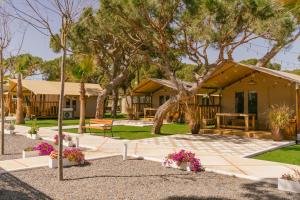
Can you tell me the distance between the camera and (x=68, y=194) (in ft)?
19.0

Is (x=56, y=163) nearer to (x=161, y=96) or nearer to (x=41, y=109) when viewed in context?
(x=161, y=96)

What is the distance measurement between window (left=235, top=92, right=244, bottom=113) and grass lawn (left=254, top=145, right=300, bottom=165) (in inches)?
263

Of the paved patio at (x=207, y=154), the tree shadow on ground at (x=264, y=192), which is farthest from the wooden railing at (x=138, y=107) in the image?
the tree shadow on ground at (x=264, y=192)

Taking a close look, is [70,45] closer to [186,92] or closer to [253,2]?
[186,92]

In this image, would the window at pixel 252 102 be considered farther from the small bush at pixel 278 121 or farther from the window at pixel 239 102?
the small bush at pixel 278 121

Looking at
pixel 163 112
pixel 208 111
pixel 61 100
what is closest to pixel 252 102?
pixel 208 111

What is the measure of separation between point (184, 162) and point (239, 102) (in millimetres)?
11458

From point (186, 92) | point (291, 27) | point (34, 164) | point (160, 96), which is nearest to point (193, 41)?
point (186, 92)

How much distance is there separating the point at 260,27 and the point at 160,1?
4663mm

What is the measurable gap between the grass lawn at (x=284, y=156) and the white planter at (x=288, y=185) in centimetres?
306

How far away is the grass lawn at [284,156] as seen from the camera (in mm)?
9297

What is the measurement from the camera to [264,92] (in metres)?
17.2

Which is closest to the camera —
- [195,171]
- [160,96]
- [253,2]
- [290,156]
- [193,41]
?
[195,171]

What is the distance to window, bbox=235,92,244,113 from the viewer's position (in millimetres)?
18297
